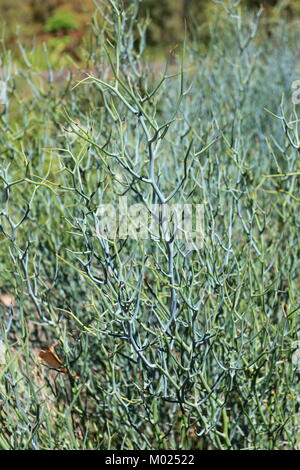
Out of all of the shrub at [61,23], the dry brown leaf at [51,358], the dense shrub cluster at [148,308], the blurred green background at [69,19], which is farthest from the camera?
the shrub at [61,23]

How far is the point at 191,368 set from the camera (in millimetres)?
1586

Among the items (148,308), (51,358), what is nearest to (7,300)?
(148,308)

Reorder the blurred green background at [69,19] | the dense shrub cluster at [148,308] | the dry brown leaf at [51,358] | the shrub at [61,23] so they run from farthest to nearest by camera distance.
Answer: the shrub at [61,23] → the blurred green background at [69,19] → the dry brown leaf at [51,358] → the dense shrub cluster at [148,308]

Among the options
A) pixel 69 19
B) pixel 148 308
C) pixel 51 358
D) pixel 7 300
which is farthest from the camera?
pixel 69 19

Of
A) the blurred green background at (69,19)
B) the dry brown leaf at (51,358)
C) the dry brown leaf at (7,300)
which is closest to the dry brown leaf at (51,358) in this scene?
the dry brown leaf at (51,358)

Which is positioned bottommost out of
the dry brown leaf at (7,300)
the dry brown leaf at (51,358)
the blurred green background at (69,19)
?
the dry brown leaf at (51,358)

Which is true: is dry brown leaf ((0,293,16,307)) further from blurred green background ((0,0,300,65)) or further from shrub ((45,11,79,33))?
shrub ((45,11,79,33))

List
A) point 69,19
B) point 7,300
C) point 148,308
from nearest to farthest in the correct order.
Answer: point 148,308 → point 7,300 → point 69,19

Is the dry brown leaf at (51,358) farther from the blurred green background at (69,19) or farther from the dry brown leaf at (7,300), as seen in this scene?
the blurred green background at (69,19)

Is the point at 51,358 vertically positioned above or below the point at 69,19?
below

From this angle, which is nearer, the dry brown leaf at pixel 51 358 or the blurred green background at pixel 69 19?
the dry brown leaf at pixel 51 358

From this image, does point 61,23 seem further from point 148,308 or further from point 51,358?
point 51,358
